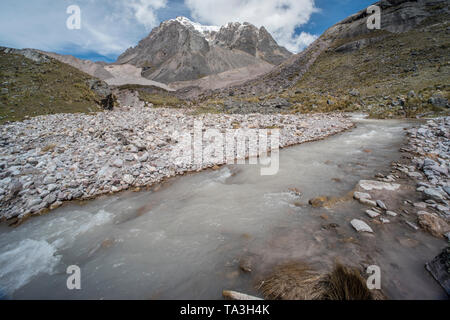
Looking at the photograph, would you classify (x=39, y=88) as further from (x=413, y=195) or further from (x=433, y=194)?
(x=433, y=194)

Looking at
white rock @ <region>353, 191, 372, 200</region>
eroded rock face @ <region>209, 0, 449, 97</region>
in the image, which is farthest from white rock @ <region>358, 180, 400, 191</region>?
eroded rock face @ <region>209, 0, 449, 97</region>

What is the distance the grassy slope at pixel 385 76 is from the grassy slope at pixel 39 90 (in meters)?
24.2

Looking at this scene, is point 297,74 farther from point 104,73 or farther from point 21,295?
point 104,73

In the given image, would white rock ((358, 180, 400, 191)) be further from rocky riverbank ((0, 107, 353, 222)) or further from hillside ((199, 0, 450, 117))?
hillside ((199, 0, 450, 117))

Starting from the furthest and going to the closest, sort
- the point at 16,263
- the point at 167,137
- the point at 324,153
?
the point at 167,137, the point at 324,153, the point at 16,263

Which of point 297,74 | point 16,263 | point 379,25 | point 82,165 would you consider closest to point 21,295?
point 16,263

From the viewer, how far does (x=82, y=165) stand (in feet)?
18.9

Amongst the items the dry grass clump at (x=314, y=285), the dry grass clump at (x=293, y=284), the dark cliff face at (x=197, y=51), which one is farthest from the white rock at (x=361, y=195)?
the dark cliff face at (x=197, y=51)

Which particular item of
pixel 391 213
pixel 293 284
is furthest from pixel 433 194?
pixel 293 284

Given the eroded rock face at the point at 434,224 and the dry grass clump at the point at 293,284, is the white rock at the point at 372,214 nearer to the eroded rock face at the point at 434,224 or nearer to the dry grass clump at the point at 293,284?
the eroded rock face at the point at 434,224

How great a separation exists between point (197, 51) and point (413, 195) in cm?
12396

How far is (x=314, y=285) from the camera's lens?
2238 millimetres
